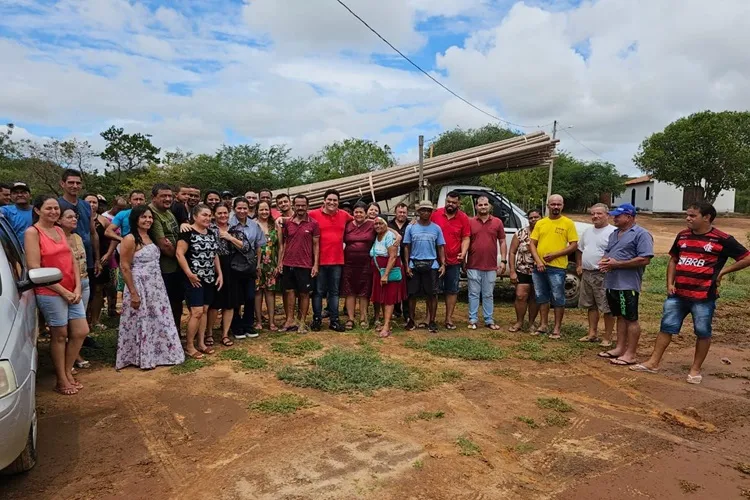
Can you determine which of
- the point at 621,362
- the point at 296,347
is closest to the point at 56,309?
the point at 296,347

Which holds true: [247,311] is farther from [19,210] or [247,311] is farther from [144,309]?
[19,210]

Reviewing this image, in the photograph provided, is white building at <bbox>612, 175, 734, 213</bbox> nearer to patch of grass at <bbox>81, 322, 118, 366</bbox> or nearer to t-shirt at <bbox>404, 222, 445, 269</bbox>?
t-shirt at <bbox>404, 222, 445, 269</bbox>

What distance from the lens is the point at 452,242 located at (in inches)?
263

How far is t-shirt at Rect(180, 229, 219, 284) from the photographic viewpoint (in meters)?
5.19

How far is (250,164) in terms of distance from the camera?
23406mm

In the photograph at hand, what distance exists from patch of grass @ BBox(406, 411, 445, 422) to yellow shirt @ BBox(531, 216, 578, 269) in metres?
3.09

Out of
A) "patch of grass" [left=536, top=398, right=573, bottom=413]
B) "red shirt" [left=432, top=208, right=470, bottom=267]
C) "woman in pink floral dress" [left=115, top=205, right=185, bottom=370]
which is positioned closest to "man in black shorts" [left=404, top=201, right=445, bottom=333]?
"red shirt" [left=432, top=208, right=470, bottom=267]

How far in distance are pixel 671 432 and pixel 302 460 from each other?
2781 mm

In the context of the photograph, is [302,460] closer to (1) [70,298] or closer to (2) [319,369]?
(2) [319,369]

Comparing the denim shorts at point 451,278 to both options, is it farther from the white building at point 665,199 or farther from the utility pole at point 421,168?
the white building at point 665,199

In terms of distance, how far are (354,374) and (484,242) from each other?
114 inches

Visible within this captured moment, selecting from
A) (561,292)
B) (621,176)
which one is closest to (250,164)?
(561,292)

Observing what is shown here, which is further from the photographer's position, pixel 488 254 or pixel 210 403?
pixel 488 254

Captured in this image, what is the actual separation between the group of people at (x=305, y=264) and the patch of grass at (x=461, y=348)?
639mm
